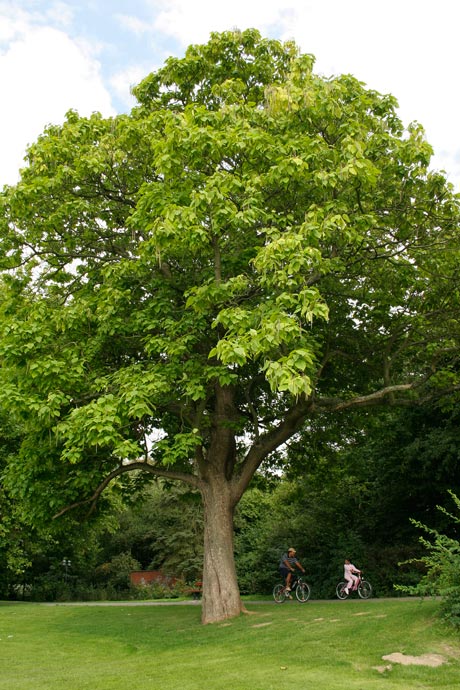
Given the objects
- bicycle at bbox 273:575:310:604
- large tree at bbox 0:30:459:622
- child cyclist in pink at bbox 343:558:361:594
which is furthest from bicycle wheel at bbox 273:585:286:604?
large tree at bbox 0:30:459:622

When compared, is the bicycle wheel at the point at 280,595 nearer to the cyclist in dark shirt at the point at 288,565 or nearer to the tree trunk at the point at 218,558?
the cyclist in dark shirt at the point at 288,565

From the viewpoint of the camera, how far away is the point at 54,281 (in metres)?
16.4

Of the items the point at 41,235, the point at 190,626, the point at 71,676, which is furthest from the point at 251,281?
the point at 190,626

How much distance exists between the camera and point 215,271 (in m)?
13.3

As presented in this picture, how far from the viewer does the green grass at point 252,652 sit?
8453 millimetres

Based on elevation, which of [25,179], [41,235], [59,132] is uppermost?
[59,132]

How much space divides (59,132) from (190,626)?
12469mm

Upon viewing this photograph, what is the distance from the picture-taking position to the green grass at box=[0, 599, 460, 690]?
8.45 metres

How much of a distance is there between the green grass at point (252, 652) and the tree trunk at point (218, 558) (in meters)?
0.54

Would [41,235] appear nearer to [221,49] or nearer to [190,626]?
[221,49]

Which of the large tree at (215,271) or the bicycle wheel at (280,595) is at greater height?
the large tree at (215,271)

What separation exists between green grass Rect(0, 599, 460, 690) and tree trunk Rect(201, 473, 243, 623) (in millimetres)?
540

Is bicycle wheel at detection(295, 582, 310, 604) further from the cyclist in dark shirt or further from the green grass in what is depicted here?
the green grass

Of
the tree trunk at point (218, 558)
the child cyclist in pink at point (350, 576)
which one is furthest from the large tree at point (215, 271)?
the child cyclist in pink at point (350, 576)
